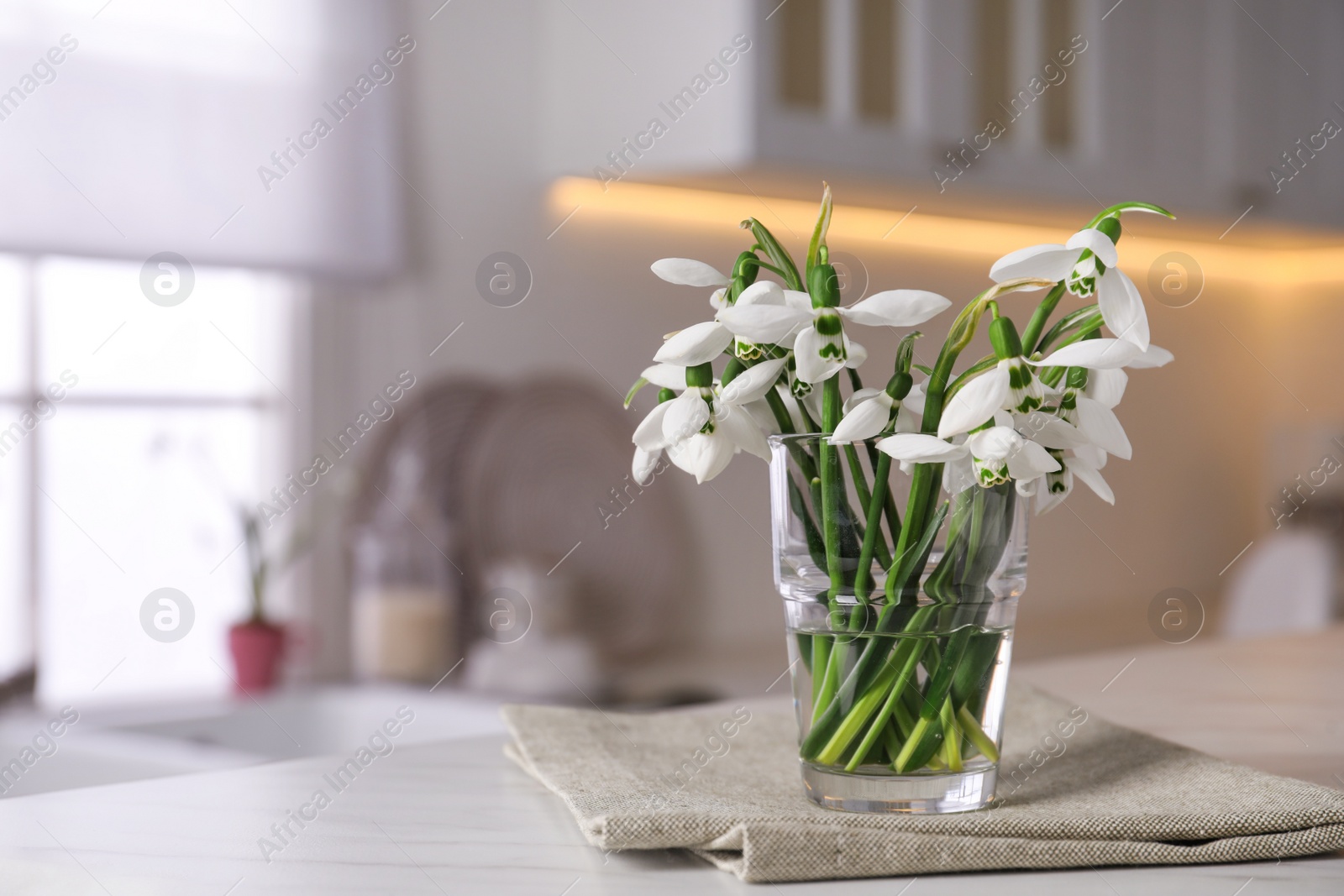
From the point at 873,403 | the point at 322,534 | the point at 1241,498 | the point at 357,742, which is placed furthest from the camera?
the point at 1241,498

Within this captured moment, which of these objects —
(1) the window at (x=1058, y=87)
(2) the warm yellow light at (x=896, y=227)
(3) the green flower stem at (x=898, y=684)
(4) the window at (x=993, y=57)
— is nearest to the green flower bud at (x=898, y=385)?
(3) the green flower stem at (x=898, y=684)

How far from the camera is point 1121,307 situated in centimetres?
52

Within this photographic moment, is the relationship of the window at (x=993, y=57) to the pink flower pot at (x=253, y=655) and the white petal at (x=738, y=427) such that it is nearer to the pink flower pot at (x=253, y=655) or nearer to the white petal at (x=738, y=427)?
the pink flower pot at (x=253, y=655)

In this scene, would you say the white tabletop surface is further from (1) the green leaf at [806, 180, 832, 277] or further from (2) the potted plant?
(2) the potted plant

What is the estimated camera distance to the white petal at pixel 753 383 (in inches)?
22.0

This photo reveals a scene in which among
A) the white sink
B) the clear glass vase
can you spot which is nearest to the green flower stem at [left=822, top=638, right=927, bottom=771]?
the clear glass vase

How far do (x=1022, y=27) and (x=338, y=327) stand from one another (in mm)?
1388

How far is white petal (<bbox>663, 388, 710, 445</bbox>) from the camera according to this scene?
0.57 m

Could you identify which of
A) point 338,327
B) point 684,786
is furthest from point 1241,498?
point 684,786

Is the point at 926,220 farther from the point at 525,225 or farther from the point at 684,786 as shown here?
the point at 684,786

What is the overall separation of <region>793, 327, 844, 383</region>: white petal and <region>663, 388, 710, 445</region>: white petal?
5 cm

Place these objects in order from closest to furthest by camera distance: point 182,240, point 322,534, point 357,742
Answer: point 357,742 < point 182,240 < point 322,534

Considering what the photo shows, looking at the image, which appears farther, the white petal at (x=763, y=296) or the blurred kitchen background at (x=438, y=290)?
the blurred kitchen background at (x=438, y=290)

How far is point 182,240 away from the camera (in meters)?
2.12
